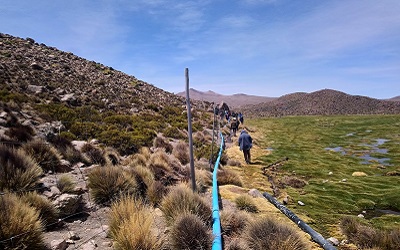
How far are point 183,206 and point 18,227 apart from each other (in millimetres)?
3099

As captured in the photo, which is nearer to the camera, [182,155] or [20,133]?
[20,133]

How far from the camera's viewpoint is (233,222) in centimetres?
602

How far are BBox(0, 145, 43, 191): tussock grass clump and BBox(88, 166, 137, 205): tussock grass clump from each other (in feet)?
4.74

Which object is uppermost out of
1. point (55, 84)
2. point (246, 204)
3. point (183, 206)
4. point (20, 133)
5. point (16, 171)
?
point (55, 84)

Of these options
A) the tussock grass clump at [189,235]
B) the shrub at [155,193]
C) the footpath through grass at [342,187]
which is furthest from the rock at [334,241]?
the shrub at [155,193]

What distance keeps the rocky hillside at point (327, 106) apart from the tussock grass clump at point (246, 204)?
93.0 meters

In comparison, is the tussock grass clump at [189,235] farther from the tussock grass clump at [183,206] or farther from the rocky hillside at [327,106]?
the rocky hillside at [327,106]

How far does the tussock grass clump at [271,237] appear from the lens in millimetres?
4445

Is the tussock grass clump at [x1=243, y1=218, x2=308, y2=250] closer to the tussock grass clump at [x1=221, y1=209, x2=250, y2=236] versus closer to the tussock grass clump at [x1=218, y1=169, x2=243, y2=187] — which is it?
the tussock grass clump at [x1=221, y1=209, x2=250, y2=236]

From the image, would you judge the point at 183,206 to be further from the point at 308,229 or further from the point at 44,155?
the point at 44,155

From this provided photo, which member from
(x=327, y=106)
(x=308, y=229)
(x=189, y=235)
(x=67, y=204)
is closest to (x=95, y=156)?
(x=67, y=204)

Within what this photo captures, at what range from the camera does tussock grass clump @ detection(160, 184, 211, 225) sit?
575 centimetres

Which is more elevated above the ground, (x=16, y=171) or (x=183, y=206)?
(x=16, y=171)

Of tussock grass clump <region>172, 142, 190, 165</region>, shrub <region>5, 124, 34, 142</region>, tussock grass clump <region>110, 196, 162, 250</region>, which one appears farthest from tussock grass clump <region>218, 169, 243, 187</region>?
shrub <region>5, 124, 34, 142</region>
